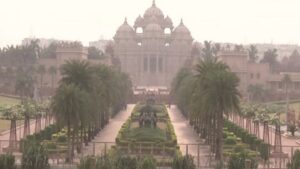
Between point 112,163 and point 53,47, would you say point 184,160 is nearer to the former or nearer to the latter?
point 112,163

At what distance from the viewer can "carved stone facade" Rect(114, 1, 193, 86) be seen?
128 metres

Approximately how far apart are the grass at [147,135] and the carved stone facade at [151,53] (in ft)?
288

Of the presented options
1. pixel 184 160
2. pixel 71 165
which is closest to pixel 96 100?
pixel 71 165

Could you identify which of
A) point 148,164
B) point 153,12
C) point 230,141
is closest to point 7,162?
point 148,164

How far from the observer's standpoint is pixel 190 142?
42688 millimetres

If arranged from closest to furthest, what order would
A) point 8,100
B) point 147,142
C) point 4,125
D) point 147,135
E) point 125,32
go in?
1. point 147,142
2. point 147,135
3. point 4,125
4. point 8,100
5. point 125,32

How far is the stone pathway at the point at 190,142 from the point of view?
31.3 meters

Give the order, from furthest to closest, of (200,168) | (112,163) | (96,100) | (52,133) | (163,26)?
(163,26), (52,133), (96,100), (200,168), (112,163)

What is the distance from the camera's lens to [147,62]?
12875 centimetres

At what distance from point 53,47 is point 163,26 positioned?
25133 mm

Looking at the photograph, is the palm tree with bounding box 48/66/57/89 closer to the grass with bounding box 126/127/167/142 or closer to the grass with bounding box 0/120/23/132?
the grass with bounding box 0/120/23/132

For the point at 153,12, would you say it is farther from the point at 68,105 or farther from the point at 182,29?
the point at 68,105

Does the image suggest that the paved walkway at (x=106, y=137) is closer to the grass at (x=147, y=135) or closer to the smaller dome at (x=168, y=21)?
the grass at (x=147, y=135)

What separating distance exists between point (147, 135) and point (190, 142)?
6338mm
